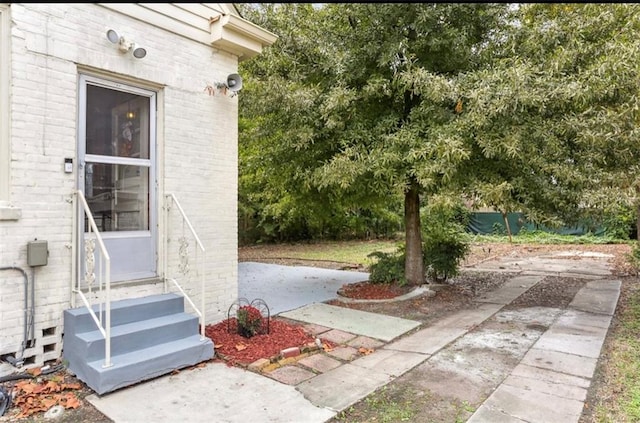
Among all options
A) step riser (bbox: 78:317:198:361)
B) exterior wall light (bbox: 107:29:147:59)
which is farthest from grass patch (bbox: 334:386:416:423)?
exterior wall light (bbox: 107:29:147:59)

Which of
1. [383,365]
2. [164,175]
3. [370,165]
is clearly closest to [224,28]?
[164,175]

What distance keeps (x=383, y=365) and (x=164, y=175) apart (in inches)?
131

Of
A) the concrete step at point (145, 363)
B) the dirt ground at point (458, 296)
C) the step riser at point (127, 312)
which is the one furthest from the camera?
the step riser at point (127, 312)

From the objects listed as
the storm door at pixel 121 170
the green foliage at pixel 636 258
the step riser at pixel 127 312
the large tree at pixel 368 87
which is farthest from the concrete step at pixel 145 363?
the green foliage at pixel 636 258

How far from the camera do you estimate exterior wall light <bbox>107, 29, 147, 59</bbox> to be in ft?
14.7

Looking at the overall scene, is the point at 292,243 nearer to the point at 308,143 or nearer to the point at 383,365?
the point at 308,143

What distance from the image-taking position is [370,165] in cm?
604

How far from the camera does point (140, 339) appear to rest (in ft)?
13.4

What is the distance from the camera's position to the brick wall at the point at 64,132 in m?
3.92

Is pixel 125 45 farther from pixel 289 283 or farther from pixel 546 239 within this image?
pixel 546 239

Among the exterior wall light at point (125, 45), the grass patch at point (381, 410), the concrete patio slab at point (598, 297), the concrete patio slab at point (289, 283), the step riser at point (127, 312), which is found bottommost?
the grass patch at point (381, 410)

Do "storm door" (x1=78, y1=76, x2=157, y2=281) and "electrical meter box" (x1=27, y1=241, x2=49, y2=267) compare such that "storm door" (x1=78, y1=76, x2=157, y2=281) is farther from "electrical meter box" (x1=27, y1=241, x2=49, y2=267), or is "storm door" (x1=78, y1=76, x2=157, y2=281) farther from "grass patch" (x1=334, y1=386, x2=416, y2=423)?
"grass patch" (x1=334, y1=386, x2=416, y2=423)

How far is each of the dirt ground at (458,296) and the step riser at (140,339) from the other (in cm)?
33

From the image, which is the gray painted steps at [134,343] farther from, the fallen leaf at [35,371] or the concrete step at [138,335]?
the fallen leaf at [35,371]
